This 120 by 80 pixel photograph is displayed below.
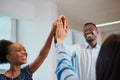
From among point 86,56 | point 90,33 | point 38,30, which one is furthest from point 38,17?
point 86,56

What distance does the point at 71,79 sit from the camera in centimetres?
71

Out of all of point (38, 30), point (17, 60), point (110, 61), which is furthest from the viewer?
point (38, 30)

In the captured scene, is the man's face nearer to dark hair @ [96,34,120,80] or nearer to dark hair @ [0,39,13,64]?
dark hair @ [0,39,13,64]

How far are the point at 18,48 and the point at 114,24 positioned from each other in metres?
4.50

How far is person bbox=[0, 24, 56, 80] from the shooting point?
167cm

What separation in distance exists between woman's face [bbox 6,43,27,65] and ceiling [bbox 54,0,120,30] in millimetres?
2577

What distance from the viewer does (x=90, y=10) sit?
483 centimetres

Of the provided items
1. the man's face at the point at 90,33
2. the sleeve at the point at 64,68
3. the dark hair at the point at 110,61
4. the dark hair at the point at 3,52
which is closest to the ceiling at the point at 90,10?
the man's face at the point at 90,33

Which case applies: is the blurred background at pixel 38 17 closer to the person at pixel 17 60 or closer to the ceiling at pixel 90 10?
the ceiling at pixel 90 10

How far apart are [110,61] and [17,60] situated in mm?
1213

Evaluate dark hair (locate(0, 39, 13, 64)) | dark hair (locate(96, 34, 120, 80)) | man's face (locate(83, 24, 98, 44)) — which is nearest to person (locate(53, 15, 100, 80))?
man's face (locate(83, 24, 98, 44))

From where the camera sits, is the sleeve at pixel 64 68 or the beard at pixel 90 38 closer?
the sleeve at pixel 64 68

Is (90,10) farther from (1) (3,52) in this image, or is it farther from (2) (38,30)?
(1) (3,52)

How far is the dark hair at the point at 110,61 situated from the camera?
56 centimetres
